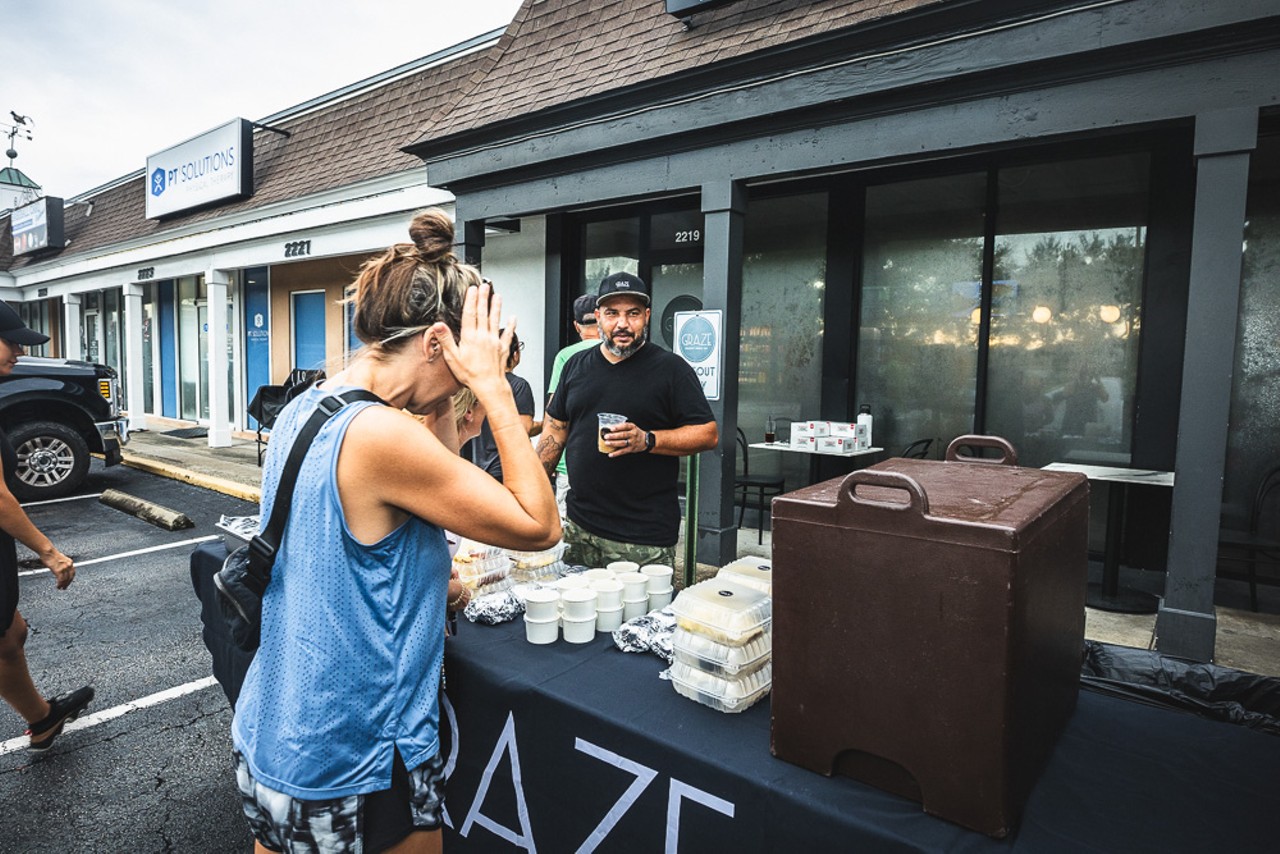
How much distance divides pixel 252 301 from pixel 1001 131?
45.3ft

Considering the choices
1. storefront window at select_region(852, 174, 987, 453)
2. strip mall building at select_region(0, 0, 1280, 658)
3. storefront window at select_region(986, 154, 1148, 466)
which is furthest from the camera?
storefront window at select_region(852, 174, 987, 453)

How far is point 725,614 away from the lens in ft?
5.52

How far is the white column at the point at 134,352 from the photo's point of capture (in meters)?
14.3

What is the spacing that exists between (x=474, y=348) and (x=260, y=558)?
57 centimetres

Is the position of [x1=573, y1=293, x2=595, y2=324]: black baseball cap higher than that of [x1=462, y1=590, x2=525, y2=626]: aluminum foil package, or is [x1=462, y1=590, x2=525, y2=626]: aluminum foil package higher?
[x1=573, y1=293, x2=595, y2=324]: black baseball cap

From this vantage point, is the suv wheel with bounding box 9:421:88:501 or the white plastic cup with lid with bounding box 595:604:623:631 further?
the suv wheel with bounding box 9:421:88:501

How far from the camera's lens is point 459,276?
144 centimetres

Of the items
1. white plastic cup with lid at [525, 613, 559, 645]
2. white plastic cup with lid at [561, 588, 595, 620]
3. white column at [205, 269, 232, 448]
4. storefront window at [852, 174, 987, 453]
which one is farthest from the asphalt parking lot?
white column at [205, 269, 232, 448]

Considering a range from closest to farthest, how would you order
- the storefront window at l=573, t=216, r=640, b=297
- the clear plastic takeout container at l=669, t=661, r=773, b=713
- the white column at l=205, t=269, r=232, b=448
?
the clear plastic takeout container at l=669, t=661, r=773, b=713 → the storefront window at l=573, t=216, r=640, b=297 → the white column at l=205, t=269, r=232, b=448

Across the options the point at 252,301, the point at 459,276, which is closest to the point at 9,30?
the point at 252,301

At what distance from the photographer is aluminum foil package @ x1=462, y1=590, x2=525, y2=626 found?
2.21 meters

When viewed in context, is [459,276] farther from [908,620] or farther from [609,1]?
[609,1]

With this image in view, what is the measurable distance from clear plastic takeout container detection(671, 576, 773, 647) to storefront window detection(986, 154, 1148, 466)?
200 inches

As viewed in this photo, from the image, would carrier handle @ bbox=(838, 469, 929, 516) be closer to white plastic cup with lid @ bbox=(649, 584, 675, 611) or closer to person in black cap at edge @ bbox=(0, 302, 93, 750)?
white plastic cup with lid @ bbox=(649, 584, 675, 611)
